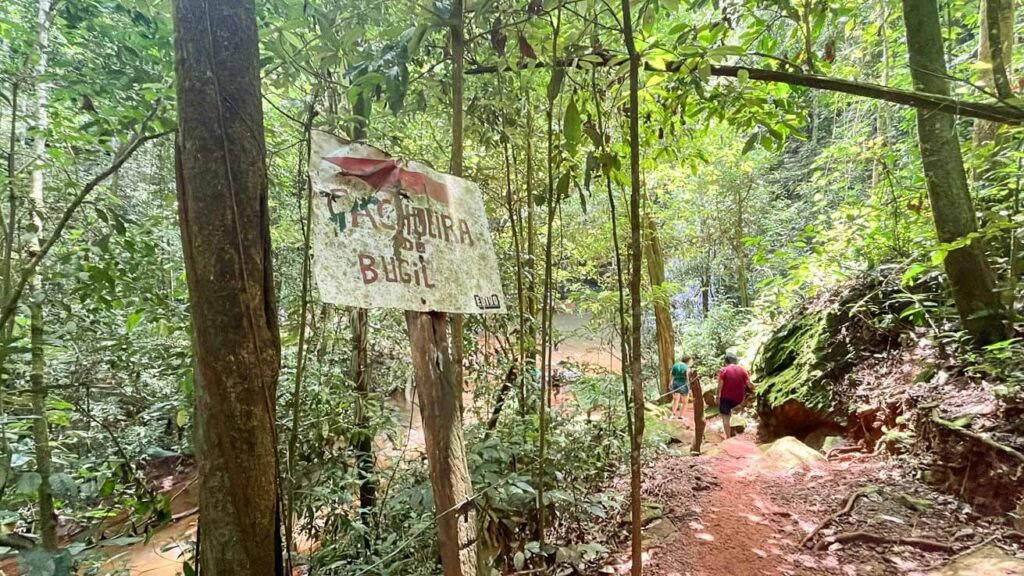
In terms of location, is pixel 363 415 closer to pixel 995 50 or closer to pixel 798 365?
pixel 995 50

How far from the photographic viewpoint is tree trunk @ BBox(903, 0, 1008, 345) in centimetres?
361

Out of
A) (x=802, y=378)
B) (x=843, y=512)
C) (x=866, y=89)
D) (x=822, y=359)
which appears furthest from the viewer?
(x=802, y=378)

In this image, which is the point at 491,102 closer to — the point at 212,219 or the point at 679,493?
the point at 212,219

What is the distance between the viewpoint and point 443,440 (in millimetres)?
1784

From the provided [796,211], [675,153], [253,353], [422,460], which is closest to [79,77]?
[253,353]

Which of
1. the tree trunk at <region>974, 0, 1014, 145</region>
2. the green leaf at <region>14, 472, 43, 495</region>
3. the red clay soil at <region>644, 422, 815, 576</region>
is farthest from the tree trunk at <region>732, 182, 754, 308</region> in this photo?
the green leaf at <region>14, 472, 43, 495</region>

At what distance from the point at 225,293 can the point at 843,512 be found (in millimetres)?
4199

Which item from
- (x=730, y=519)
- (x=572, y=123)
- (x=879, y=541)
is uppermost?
(x=572, y=123)

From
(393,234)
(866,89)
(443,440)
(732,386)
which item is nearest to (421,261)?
(393,234)

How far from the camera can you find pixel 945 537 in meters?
3.01

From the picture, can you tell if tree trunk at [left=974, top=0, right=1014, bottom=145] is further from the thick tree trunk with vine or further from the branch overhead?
the thick tree trunk with vine

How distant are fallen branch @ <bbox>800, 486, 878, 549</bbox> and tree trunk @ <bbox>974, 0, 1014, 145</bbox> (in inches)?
111

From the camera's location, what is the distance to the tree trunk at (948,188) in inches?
142

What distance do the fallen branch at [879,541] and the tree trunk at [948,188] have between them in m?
1.87
